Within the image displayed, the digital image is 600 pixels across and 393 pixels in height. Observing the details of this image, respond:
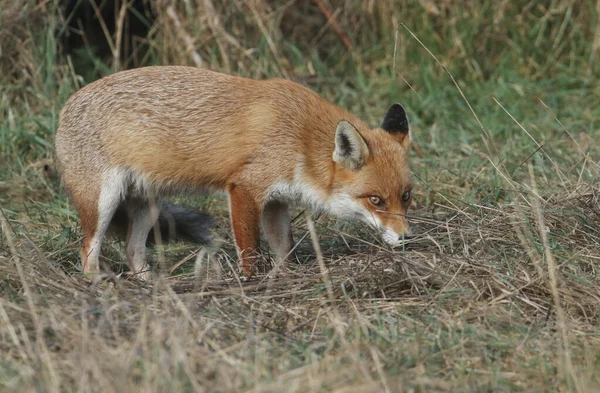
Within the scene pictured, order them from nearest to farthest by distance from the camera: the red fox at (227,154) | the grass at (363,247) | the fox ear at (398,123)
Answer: the grass at (363,247) < the red fox at (227,154) < the fox ear at (398,123)

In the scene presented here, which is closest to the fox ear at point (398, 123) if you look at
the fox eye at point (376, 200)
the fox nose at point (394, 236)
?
the fox eye at point (376, 200)

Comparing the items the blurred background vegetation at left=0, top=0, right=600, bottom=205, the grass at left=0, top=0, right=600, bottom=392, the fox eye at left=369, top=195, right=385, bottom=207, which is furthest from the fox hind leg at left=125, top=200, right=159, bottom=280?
the blurred background vegetation at left=0, top=0, right=600, bottom=205

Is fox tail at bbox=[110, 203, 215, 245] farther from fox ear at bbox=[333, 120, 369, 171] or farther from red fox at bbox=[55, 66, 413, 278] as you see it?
fox ear at bbox=[333, 120, 369, 171]

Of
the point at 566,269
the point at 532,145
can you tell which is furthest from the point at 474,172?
the point at 566,269

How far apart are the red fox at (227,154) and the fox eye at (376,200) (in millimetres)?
14

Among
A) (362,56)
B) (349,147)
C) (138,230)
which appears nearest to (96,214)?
(138,230)

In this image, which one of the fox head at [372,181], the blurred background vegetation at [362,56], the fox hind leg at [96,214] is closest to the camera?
the fox head at [372,181]

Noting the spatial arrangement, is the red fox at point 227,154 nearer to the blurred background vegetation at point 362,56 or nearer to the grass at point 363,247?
the grass at point 363,247

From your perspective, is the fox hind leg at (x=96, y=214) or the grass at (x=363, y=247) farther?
the fox hind leg at (x=96, y=214)

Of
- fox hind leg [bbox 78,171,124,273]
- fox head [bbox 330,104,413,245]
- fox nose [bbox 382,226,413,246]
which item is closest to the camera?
fox nose [bbox 382,226,413,246]

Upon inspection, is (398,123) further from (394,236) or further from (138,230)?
(138,230)

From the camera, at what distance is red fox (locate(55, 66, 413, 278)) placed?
571 centimetres

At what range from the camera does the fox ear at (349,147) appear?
5531 mm

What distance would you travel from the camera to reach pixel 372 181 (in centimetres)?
562
